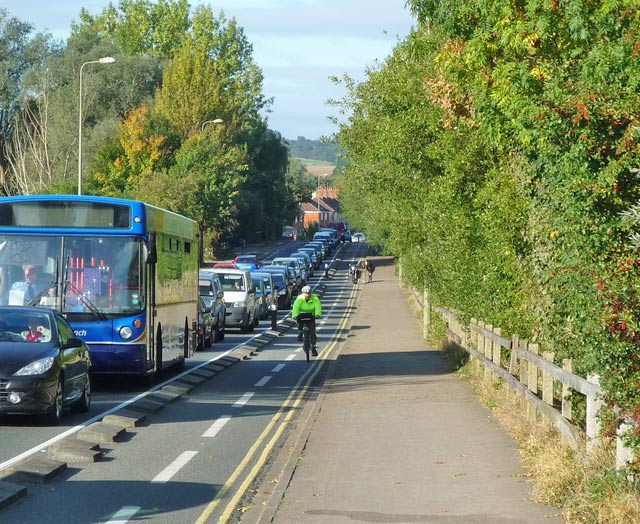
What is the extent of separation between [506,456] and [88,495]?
421 cm

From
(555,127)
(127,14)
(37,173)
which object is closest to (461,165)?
(555,127)

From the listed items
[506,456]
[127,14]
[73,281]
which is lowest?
[506,456]

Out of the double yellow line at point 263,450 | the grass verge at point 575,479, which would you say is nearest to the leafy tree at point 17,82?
the double yellow line at point 263,450

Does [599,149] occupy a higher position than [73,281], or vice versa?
[599,149]

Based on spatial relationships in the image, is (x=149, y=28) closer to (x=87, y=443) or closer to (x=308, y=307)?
(x=308, y=307)

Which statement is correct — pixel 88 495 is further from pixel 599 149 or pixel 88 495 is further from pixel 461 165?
pixel 461 165

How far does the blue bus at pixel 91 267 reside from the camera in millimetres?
18234

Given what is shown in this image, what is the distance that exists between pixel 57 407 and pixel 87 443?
2081mm

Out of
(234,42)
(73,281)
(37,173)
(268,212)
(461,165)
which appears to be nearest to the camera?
(73,281)

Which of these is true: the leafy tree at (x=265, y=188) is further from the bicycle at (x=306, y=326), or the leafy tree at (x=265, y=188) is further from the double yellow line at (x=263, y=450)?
the double yellow line at (x=263, y=450)

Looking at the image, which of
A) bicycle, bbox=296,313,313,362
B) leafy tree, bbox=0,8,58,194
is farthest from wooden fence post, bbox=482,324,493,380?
leafy tree, bbox=0,8,58,194

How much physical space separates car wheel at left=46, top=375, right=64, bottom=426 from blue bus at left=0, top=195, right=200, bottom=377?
3695 millimetres

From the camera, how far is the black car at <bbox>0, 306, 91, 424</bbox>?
13734mm

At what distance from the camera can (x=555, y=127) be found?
974 centimetres
